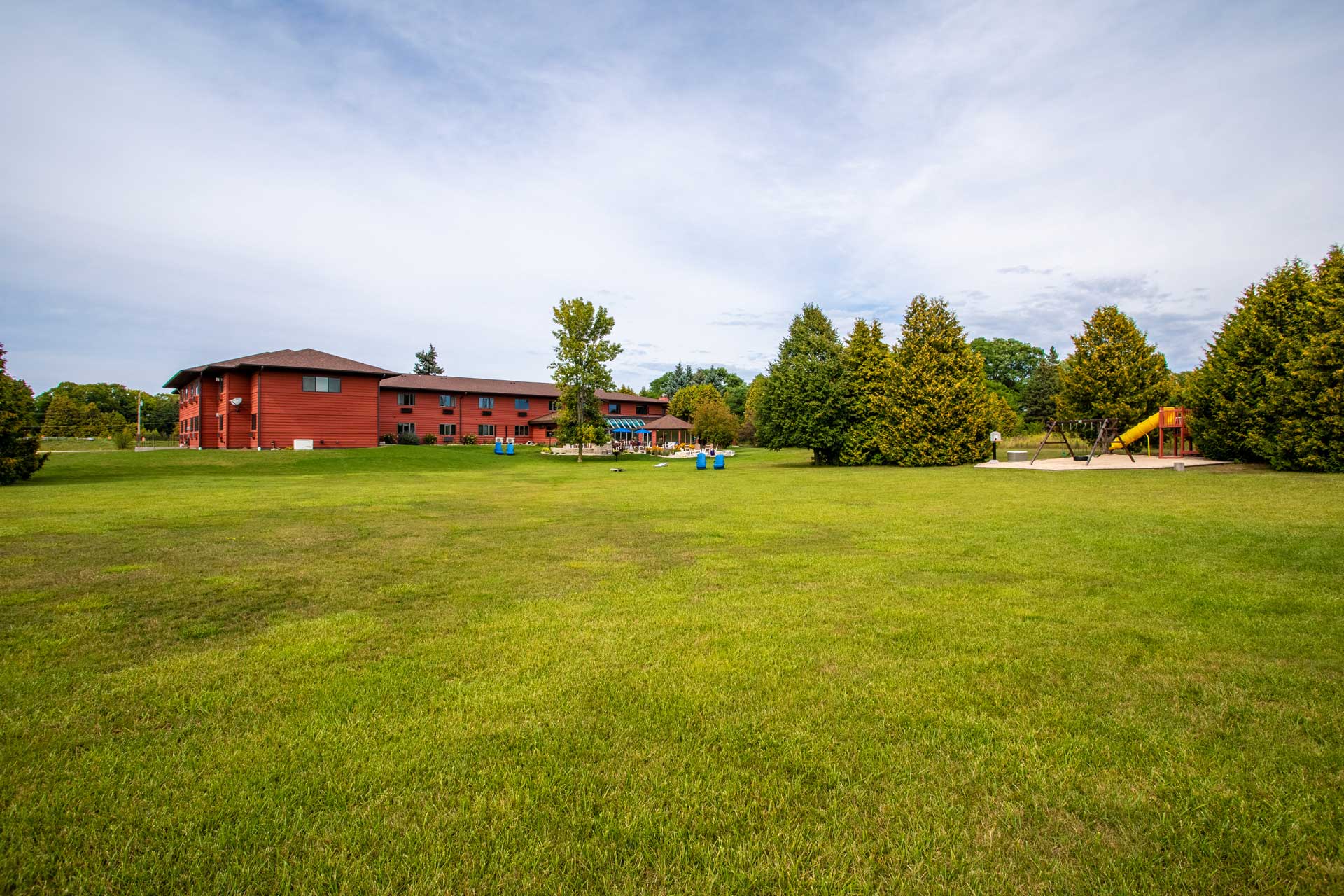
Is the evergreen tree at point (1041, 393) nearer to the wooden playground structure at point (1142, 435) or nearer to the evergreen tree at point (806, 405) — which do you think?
the wooden playground structure at point (1142, 435)

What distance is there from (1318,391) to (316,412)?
5219cm

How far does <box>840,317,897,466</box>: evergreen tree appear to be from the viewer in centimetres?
3297

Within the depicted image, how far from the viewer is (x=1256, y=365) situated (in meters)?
23.4

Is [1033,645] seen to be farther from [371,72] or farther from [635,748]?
[371,72]

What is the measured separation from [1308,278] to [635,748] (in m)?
31.6

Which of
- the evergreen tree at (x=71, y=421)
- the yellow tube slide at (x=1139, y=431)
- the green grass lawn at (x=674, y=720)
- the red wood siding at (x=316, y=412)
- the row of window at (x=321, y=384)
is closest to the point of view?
the green grass lawn at (x=674, y=720)

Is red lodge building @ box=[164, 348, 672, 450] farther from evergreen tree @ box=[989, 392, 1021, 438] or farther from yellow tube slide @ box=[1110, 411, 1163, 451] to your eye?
yellow tube slide @ box=[1110, 411, 1163, 451]

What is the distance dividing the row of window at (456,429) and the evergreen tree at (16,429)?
36141mm

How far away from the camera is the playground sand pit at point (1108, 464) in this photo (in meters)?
24.5

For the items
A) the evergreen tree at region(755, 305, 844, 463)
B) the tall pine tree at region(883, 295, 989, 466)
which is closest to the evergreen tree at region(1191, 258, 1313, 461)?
the tall pine tree at region(883, 295, 989, 466)

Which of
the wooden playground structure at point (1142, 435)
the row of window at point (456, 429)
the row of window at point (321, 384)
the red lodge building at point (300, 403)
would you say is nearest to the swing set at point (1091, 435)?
the wooden playground structure at point (1142, 435)

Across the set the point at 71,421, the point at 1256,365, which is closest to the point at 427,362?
the point at 71,421

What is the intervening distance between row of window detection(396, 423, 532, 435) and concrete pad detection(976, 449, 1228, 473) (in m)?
46.2

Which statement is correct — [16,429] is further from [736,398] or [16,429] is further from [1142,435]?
[736,398]
